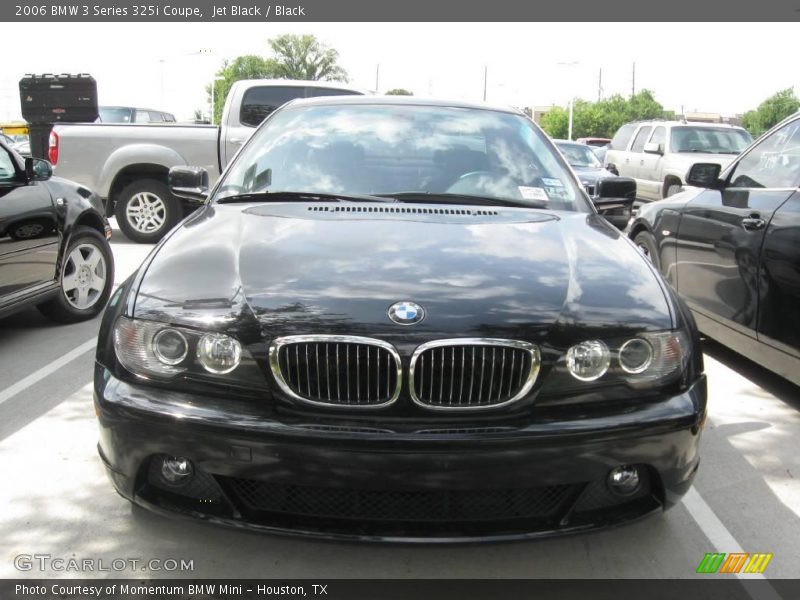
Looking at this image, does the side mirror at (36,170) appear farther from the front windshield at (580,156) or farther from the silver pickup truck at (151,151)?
the front windshield at (580,156)

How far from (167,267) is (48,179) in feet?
11.5

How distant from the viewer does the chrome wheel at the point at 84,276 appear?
6098mm

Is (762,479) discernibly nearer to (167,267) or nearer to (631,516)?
(631,516)

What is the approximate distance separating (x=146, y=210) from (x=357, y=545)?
903cm

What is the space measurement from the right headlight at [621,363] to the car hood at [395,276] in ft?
0.17

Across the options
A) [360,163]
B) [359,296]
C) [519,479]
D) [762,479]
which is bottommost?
[762,479]

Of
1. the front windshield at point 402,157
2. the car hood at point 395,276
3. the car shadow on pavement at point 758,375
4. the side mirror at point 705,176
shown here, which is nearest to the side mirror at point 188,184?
the front windshield at point 402,157

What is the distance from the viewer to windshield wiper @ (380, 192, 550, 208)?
3604mm

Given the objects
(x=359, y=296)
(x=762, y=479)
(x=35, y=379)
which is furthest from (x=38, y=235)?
(x=762, y=479)

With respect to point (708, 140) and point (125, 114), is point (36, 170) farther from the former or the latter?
point (125, 114)

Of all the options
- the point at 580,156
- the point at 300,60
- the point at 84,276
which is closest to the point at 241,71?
the point at 300,60

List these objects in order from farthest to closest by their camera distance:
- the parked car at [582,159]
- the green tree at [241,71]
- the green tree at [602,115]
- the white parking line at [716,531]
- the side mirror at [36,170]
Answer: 1. the green tree at [241,71]
2. the green tree at [602,115]
3. the parked car at [582,159]
4. the side mirror at [36,170]
5. the white parking line at [716,531]

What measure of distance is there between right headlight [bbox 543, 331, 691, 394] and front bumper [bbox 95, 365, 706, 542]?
93 millimetres

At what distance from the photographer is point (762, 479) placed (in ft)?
11.8
